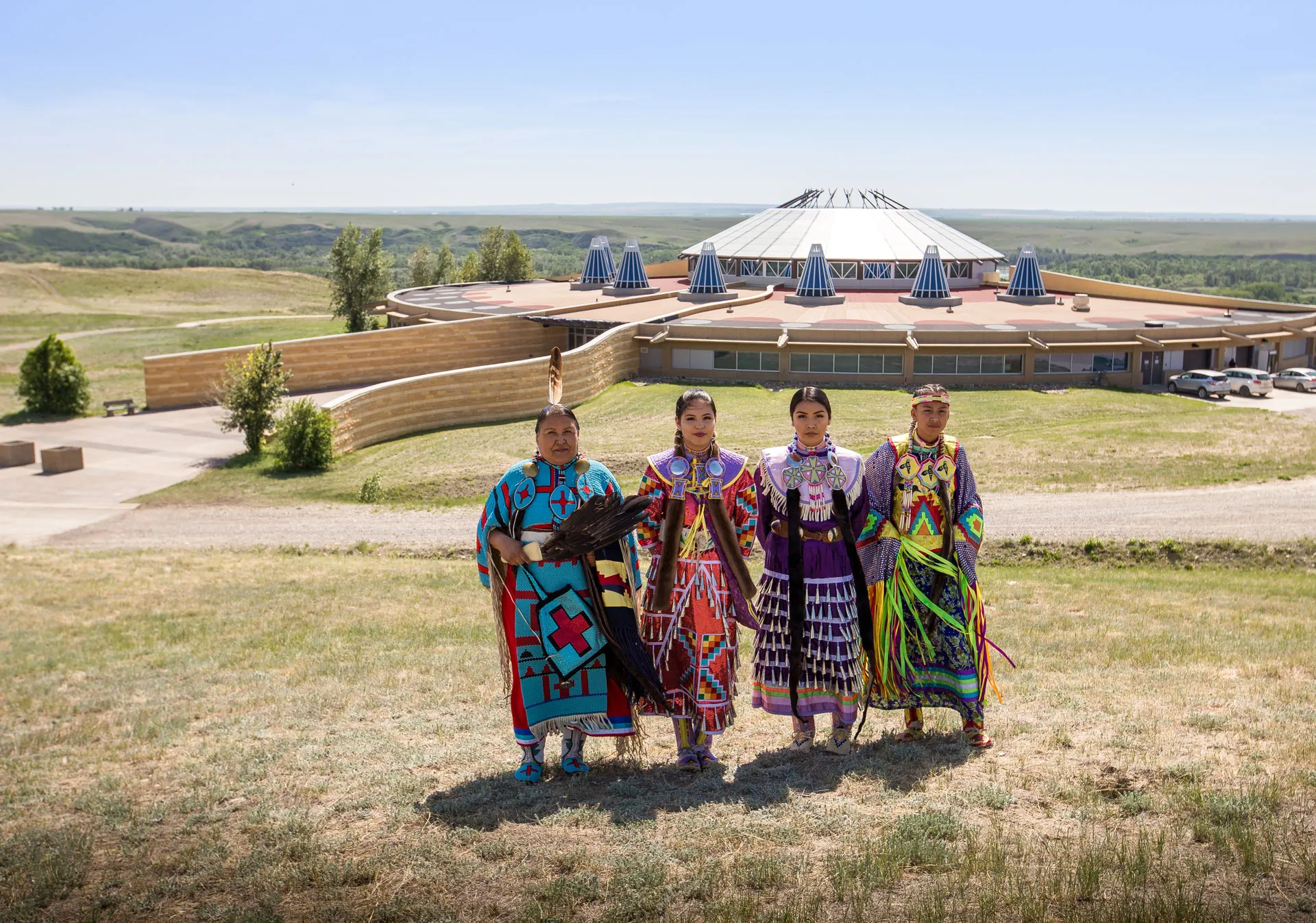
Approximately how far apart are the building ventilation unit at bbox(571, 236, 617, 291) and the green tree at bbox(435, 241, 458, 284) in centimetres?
2274

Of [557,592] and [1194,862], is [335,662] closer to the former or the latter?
[557,592]

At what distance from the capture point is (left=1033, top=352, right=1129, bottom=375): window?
40.0 metres

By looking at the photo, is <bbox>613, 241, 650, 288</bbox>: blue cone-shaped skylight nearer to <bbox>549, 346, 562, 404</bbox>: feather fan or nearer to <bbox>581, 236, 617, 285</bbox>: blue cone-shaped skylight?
<bbox>581, 236, 617, 285</bbox>: blue cone-shaped skylight

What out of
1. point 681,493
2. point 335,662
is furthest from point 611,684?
point 335,662

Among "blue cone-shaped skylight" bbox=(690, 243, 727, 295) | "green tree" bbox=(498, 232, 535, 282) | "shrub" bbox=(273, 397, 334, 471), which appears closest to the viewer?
"shrub" bbox=(273, 397, 334, 471)

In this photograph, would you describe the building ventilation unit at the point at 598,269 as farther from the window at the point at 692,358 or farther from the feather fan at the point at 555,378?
the feather fan at the point at 555,378

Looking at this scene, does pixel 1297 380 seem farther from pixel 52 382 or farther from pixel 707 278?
pixel 52 382

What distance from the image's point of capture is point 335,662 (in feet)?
36.8

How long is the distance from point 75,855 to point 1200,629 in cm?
1094

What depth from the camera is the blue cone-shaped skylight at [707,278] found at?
4978 centimetres

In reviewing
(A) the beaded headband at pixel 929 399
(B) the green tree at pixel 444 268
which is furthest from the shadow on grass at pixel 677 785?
(B) the green tree at pixel 444 268

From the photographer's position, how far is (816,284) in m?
48.4

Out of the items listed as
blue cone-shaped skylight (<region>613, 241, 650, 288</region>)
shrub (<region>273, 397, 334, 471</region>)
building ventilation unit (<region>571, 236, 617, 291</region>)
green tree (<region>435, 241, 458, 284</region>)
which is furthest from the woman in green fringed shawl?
green tree (<region>435, 241, 458, 284</region>)

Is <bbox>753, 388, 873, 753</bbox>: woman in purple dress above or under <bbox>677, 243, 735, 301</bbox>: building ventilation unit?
under
